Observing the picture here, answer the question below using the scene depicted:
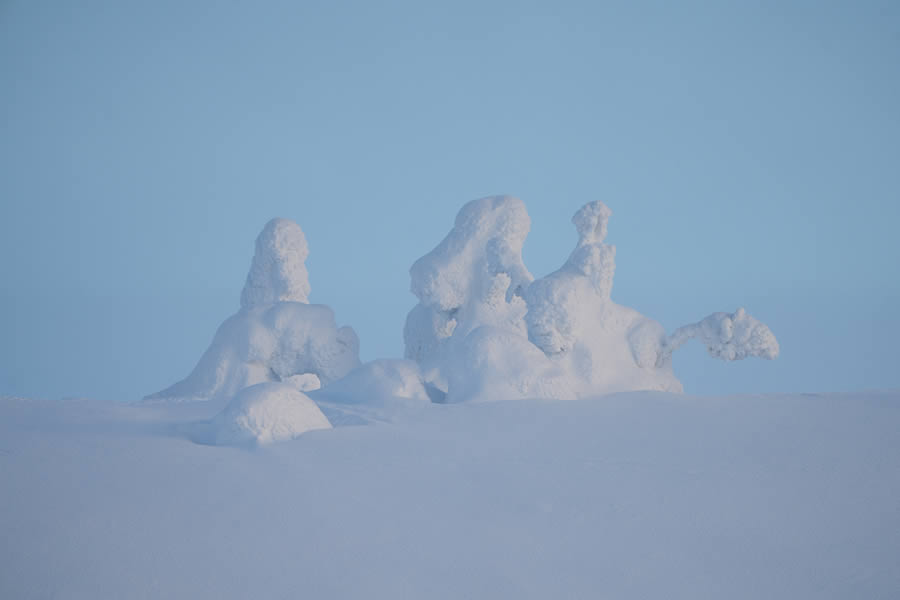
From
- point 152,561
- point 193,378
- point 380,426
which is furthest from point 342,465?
point 193,378

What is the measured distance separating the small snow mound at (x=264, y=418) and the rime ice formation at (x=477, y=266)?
2.31 metres

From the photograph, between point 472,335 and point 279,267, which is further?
point 279,267

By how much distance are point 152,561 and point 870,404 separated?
13.7 feet

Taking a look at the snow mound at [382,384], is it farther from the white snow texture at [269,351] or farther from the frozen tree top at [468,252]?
the white snow texture at [269,351]

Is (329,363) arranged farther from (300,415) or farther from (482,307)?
(300,415)

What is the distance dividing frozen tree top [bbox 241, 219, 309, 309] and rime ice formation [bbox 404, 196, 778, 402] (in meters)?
1.41

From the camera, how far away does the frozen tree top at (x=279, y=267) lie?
7.12 meters

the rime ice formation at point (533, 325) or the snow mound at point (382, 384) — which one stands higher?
the rime ice formation at point (533, 325)

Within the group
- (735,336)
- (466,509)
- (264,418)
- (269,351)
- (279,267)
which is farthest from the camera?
(279,267)

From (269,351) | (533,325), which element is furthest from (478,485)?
(269,351)

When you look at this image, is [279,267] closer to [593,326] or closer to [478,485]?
[593,326]

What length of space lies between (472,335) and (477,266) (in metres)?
1.34

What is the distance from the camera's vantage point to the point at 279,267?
7.18 meters

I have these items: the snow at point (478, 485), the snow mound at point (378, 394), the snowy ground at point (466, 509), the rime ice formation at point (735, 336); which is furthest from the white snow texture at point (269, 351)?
the rime ice formation at point (735, 336)
